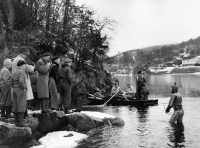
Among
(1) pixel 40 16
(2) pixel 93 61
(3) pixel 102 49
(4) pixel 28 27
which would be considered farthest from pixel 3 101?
(3) pixel 102 49

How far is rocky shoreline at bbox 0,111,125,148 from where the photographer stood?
1023 cm

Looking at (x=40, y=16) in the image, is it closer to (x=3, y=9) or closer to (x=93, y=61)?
(x=3, y=9)

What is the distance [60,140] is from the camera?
1123 cm

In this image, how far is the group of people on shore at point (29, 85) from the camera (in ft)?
33.5

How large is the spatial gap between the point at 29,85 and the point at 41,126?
A: 2.37m

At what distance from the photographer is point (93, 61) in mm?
42875

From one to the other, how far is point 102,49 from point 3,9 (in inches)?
790

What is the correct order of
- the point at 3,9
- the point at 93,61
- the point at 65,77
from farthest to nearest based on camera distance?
the point at 93,61 → the point at 3,9 → the point at 65,77

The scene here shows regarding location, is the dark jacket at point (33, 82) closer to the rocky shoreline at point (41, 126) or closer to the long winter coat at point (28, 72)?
the rocky shoreline at point (41, 126)

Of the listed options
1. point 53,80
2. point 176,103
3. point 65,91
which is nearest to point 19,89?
point 53,80

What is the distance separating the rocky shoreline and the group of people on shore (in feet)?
1.12

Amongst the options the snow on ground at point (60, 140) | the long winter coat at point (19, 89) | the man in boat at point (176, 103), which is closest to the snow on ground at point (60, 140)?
the snow on ground at point (60, 140)

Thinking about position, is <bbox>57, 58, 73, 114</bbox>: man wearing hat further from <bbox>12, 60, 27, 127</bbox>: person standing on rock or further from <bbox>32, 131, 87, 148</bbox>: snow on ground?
<bbox>12, 60, 27, 127</bbox>: person standing on rock

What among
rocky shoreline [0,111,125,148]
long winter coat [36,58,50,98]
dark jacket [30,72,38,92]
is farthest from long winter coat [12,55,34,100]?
dark jacket [30,72,38,92]
